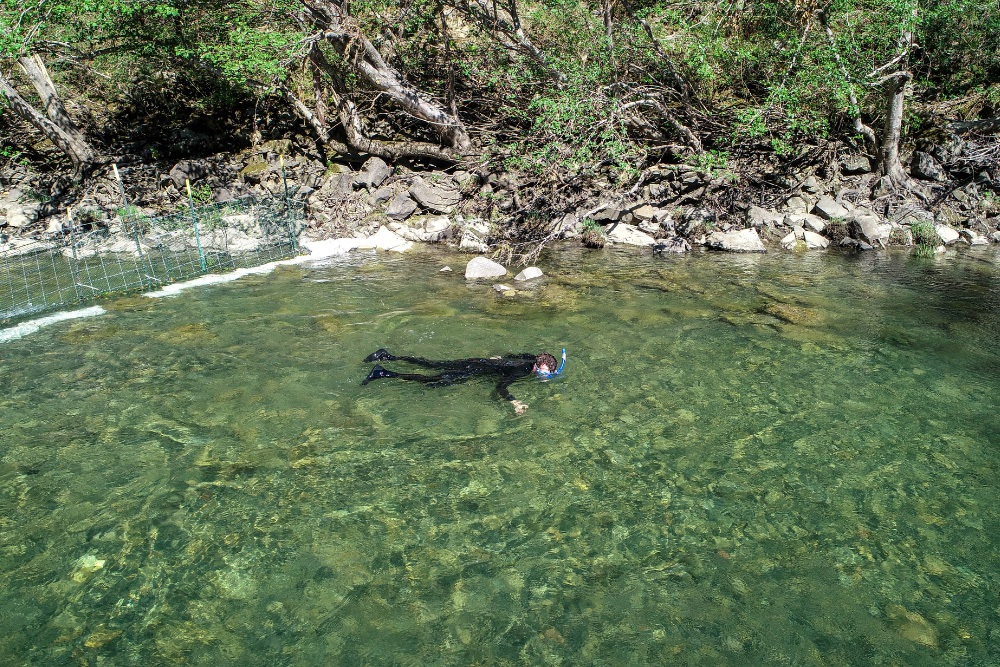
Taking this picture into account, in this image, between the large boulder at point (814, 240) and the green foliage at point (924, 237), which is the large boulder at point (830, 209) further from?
the green foliage at point (924, 237)

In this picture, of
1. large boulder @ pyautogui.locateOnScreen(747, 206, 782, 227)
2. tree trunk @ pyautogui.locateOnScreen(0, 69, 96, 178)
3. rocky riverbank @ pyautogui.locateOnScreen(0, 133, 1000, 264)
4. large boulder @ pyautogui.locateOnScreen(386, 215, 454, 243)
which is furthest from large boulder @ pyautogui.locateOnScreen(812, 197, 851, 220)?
tree trunk @ pyautogui.locateOnScreen(0, 69, 96, 178)

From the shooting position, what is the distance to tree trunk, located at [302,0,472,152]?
1559cm

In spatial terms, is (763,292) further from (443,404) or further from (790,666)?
(790,666)

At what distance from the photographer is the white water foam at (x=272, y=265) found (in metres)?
12.0

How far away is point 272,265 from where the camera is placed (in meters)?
13.8

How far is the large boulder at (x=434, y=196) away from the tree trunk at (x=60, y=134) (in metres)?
9.79

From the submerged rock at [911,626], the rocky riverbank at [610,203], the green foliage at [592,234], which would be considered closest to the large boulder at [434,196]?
the rocky riverbank at [610,203]

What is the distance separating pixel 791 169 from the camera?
16.4 m

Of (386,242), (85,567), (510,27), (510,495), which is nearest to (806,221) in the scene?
(510,27)

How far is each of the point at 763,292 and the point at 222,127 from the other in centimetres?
1773

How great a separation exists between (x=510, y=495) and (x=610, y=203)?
11830 mm

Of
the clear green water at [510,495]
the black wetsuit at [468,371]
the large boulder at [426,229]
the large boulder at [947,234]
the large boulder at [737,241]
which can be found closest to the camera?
the clear green water at [510,495]

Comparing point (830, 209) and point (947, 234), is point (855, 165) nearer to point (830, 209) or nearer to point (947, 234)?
point (830, 209)

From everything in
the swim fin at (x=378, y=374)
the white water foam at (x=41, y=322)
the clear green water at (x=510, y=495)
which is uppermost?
the white water foam at (x=41, y=322)
